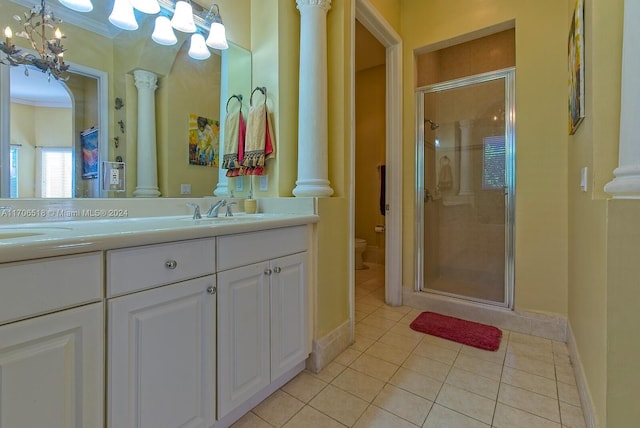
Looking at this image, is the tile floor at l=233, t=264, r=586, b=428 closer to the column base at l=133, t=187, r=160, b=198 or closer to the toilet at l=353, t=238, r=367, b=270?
the column base at l=133, t=187, r=160, b=198

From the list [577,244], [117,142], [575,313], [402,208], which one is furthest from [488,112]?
[117,142]

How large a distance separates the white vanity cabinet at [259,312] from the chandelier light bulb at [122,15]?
1197mm

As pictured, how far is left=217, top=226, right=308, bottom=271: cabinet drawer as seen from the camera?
1186mm

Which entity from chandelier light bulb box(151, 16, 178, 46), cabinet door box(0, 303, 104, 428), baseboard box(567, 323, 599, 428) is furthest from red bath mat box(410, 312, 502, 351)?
chandelier light bulb box(151, 16, 178, 46)

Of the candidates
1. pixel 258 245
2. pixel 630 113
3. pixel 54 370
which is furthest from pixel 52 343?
pixel 630 113

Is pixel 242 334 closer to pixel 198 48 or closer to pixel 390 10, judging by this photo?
pixel 198 48

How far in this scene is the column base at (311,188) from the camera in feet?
5.68

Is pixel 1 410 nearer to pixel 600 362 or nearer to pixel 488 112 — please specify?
pixel 600 362

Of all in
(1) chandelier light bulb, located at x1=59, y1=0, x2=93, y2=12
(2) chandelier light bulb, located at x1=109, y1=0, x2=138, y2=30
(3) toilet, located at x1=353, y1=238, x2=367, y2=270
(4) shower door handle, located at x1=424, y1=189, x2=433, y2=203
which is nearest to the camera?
(1) chandelier light bulb, located at x1=59, y1=0, x2=93, y2=12

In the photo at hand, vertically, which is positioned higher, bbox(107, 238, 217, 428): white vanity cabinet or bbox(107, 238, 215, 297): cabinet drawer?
bbox(107, 238, 215, 297): cabinet drawer

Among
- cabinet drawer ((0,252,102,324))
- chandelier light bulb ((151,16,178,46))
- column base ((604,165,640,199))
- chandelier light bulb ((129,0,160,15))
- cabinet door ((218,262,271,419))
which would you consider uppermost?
chandelier light bulb ((129,0,160,15))

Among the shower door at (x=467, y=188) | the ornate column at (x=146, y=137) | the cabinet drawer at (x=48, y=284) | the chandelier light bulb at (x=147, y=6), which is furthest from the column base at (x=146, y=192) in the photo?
the shower door at (x=467, y=188)

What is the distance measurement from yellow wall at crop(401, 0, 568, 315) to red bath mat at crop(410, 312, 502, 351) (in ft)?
1.08

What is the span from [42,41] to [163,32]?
1.77 feet
